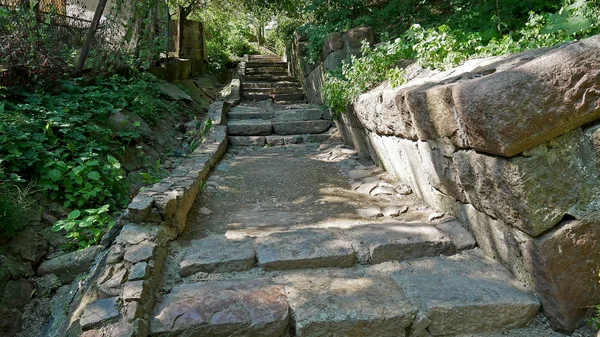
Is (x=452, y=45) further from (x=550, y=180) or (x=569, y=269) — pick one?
(x=569, y=269)

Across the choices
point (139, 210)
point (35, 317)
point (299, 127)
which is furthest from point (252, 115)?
point (35, 317)

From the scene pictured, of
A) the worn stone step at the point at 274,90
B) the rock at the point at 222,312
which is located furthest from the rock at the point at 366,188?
the worn stone step at the point at 274,90

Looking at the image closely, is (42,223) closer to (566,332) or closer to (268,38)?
(566,332)

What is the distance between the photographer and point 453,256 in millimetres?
2508

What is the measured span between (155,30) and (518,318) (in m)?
7.50

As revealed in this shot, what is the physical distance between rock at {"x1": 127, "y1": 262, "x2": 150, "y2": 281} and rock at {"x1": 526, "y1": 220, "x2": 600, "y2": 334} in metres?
1.96

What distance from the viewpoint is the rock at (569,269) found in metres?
1.86

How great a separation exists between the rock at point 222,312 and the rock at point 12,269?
139 centimetres

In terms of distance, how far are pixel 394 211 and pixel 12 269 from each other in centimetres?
278

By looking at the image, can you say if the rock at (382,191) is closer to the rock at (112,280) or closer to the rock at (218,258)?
the rock at (218,258)

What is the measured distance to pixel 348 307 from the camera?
6.52ft

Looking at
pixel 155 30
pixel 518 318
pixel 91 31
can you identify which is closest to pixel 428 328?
pixel 518 318

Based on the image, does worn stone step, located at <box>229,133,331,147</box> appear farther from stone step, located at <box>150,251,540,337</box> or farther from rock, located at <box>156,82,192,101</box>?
stone step, located at <box>150,251,540,337</box>

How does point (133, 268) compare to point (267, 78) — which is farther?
point (267, 78)
